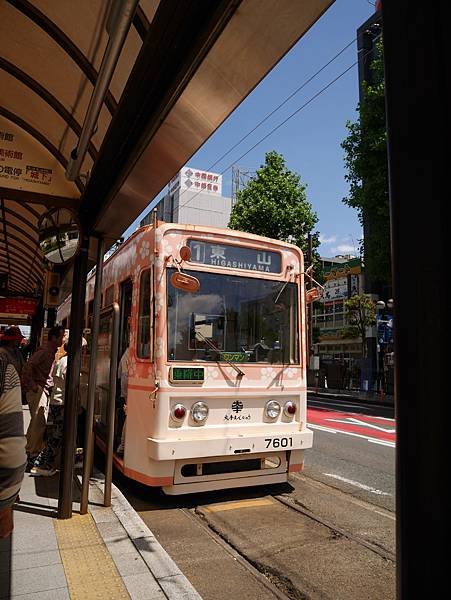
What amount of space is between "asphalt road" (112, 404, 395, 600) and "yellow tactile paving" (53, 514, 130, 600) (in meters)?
0.64

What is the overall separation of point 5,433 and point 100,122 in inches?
116

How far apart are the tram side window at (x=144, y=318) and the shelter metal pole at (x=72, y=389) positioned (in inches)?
32.3

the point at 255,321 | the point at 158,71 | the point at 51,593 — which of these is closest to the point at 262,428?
the point at 255,321

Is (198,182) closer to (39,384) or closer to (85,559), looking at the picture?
(39,384)

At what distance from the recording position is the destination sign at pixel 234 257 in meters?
5.48

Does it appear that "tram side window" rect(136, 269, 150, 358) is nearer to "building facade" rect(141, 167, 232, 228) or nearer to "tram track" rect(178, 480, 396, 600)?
Answer: "tram track" rect(178, 480, 396, 600)

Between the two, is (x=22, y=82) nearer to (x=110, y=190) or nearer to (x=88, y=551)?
(x=110, y=190)

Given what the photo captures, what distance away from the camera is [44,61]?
3711 mm

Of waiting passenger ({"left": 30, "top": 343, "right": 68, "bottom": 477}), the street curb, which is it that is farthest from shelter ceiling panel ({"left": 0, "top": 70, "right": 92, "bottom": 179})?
the street curb

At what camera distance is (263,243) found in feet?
19.4

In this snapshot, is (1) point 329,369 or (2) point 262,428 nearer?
(2) point 262,428

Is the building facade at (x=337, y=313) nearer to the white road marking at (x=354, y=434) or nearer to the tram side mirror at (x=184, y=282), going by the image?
the white road marking at (x=354, y=434)

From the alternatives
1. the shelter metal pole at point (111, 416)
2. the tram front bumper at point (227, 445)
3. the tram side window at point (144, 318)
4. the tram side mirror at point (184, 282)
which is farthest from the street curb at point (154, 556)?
the tram side mirror at point (184, 282)

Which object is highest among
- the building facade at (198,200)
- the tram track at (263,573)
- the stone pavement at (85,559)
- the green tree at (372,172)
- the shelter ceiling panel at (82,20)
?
the building facade at (198,200)
